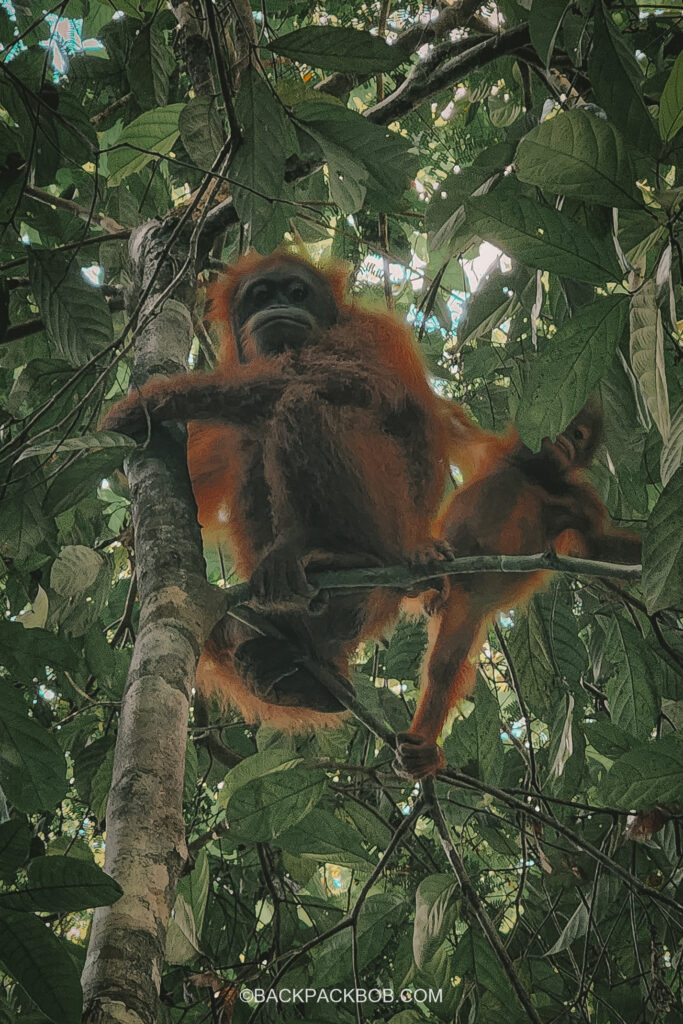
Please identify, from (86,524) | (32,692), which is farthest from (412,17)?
(32,692)

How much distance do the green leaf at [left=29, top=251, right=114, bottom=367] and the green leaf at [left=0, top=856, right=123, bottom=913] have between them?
1.55m

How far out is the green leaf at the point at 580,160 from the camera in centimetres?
146

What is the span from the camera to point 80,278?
2.56 metres

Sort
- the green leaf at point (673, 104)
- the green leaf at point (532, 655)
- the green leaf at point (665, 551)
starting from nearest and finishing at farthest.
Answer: the green leaf at point (673, 104)
the green leaf at point (665, 551)
the green leaf at point (532, 655)

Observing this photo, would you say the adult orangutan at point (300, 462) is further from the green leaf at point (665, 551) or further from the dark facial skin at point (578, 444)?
the green leaf at point (665, 551)

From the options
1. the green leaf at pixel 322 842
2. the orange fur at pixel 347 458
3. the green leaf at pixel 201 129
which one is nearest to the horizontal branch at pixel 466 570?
the orange fur at pixel 347 458

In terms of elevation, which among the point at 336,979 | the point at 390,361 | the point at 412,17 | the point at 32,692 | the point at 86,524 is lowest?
the point at 336,979

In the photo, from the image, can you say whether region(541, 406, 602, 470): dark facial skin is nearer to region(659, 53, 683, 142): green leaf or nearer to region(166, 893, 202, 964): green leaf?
region(659, 53, 683, 142): green leaf

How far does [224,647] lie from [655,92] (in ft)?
6.54

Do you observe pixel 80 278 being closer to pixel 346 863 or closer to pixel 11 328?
pixel 11 328

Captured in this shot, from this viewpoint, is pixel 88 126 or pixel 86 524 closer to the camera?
pixel 88 126

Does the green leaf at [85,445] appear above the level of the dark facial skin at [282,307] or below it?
below

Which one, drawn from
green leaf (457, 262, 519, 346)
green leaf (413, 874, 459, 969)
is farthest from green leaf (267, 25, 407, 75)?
green leaf (413, 874, 459, 969)

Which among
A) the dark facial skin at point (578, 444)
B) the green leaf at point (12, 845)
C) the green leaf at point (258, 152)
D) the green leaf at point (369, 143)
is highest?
the green leaf at point (369, 143)
